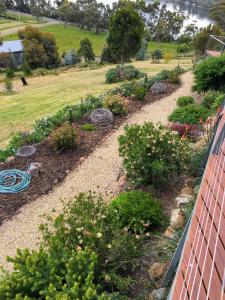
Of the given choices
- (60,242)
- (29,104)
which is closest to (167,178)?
(60,242)

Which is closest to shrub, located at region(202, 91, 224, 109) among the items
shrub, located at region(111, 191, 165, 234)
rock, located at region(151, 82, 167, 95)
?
rock, located at region(151, 82, 167, 95)

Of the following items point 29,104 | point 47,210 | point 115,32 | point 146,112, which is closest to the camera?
point 47,210

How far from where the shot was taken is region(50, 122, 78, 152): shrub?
9820mm

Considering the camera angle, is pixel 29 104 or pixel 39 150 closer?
pixel 39 150

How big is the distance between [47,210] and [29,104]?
10438mm

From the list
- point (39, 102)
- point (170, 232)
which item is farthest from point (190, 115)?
point (39, 102)

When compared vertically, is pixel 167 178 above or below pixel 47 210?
above

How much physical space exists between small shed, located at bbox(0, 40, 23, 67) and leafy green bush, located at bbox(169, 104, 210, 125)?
34578mm

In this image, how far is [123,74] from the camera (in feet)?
65.1

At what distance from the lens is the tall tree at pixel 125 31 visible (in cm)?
2214

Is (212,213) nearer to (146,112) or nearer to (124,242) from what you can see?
(124,242)

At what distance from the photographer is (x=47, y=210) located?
7.83 meters

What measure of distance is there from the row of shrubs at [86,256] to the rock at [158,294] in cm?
33

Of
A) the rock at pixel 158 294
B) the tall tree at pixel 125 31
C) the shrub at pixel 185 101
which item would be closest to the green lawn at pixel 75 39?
the tall tree at pixel 125 31
